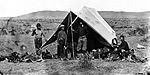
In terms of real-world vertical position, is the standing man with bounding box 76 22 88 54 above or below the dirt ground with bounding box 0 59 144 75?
above

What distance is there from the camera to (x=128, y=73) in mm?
10242

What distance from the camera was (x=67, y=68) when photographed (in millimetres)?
11047

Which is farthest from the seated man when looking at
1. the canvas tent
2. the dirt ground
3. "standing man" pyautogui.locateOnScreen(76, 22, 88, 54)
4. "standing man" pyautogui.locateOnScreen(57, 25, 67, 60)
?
the dirt ground

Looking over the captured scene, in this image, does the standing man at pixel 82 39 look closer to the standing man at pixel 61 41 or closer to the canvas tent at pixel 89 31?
the canvas tent at pixel 89 31

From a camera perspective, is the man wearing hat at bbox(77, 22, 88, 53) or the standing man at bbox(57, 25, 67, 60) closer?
the standing man at bbox(57, 25, 67, 60)

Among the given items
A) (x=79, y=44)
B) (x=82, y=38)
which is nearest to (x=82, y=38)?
(x=82, y=38)

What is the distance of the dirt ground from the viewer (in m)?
10.4

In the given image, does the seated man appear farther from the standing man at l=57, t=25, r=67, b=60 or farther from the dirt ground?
the dirt ground

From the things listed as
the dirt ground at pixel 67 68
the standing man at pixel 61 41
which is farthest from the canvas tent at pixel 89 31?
the dirt ground at pixel 67 68

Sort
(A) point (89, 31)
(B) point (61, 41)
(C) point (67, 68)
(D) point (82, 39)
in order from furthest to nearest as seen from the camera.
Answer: (A) point (89, 31), (D) point (82, 39), (B) point (61, 41), (C) point (67, 68)

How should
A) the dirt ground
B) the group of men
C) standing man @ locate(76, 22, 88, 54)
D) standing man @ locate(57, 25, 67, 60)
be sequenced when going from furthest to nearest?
standing man @ locate(76, 22, 88, 54)
standing man @ locate(57, 25, 67, 60)
the group of men
the dirt ground

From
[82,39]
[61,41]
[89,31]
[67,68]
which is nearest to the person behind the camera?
[67,68]

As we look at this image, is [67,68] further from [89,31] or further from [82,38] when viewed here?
[89,31]

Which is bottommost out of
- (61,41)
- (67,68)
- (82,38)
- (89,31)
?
(67,68)
